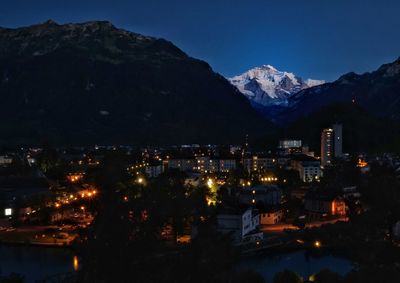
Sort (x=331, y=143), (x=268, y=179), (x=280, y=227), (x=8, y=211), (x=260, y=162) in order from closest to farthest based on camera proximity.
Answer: (x=280, y=227)
(x=8, y=211)
(x=268, y=179)
(x=260, y=162)
(x=331, y=143)

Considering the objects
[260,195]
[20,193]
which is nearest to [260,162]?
[260,195]

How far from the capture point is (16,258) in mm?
14969

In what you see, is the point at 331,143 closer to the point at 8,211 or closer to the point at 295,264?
the point at 8,211

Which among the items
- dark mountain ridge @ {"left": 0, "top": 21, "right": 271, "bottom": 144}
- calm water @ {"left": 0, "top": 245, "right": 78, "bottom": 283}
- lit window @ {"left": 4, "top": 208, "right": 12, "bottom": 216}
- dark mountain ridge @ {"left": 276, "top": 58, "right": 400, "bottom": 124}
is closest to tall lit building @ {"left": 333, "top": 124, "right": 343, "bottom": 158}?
dark mountain ridge @ {"left": 0, "top": 21, "right": 271, "bottom": 144}

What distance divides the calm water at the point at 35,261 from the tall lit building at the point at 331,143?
24.7 m

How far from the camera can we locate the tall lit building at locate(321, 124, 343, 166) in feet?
122

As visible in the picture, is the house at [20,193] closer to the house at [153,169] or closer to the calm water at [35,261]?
the calm water at [35,261]

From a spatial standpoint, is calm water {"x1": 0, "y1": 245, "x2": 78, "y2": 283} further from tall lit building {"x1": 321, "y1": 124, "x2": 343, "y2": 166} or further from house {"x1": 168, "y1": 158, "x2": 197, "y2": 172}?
tall lit building {"x1": 321, "y1": 124, "x2": 343, "y2": 166}

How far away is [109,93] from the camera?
68.9 m

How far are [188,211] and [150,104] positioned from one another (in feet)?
168

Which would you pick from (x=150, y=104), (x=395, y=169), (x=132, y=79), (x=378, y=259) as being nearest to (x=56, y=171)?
(x=395, y=169)

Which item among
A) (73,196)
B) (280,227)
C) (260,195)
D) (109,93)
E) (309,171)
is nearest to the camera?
(280,227)

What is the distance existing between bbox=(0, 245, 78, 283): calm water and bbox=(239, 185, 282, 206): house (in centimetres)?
763

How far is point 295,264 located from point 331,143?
2484cm
